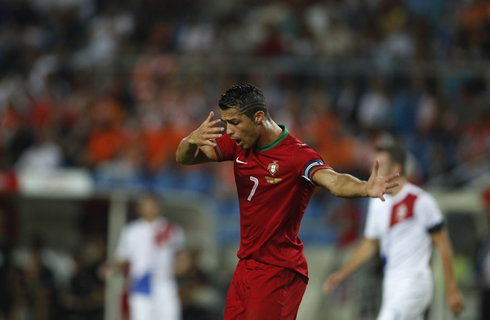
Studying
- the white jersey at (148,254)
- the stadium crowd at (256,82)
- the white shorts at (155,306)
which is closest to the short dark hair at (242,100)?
the white jersey at (148,254)

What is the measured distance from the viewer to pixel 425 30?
548 inches

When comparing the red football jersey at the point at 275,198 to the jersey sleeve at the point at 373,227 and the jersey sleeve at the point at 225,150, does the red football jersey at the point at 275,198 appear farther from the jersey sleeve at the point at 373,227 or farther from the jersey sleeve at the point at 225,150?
the jersey sleeve at the point at 373,227

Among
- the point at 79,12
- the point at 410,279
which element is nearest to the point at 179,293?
the point at 410,279

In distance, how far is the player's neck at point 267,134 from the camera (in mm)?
4798

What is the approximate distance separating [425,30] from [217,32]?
4.20 metres

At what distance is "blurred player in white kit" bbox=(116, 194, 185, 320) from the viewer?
9.44 m

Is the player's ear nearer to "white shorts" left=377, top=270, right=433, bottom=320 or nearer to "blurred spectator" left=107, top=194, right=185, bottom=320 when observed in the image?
"white shorts" left=377, top=270, right=433, bottom=320

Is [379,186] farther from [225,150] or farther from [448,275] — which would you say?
[448,275]

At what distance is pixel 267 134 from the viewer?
481cm

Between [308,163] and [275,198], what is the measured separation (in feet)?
1.13

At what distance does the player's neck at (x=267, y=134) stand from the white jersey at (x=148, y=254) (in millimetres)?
5082

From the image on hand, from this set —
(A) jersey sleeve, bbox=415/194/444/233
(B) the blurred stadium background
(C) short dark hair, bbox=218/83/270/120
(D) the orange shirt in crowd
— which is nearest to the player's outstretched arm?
(C) short dark hair, bbox=218/83/270/120

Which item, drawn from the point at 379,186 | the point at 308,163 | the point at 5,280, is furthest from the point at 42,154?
the point at 379,186

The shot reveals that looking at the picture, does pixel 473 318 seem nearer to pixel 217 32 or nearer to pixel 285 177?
pixel 285 177
